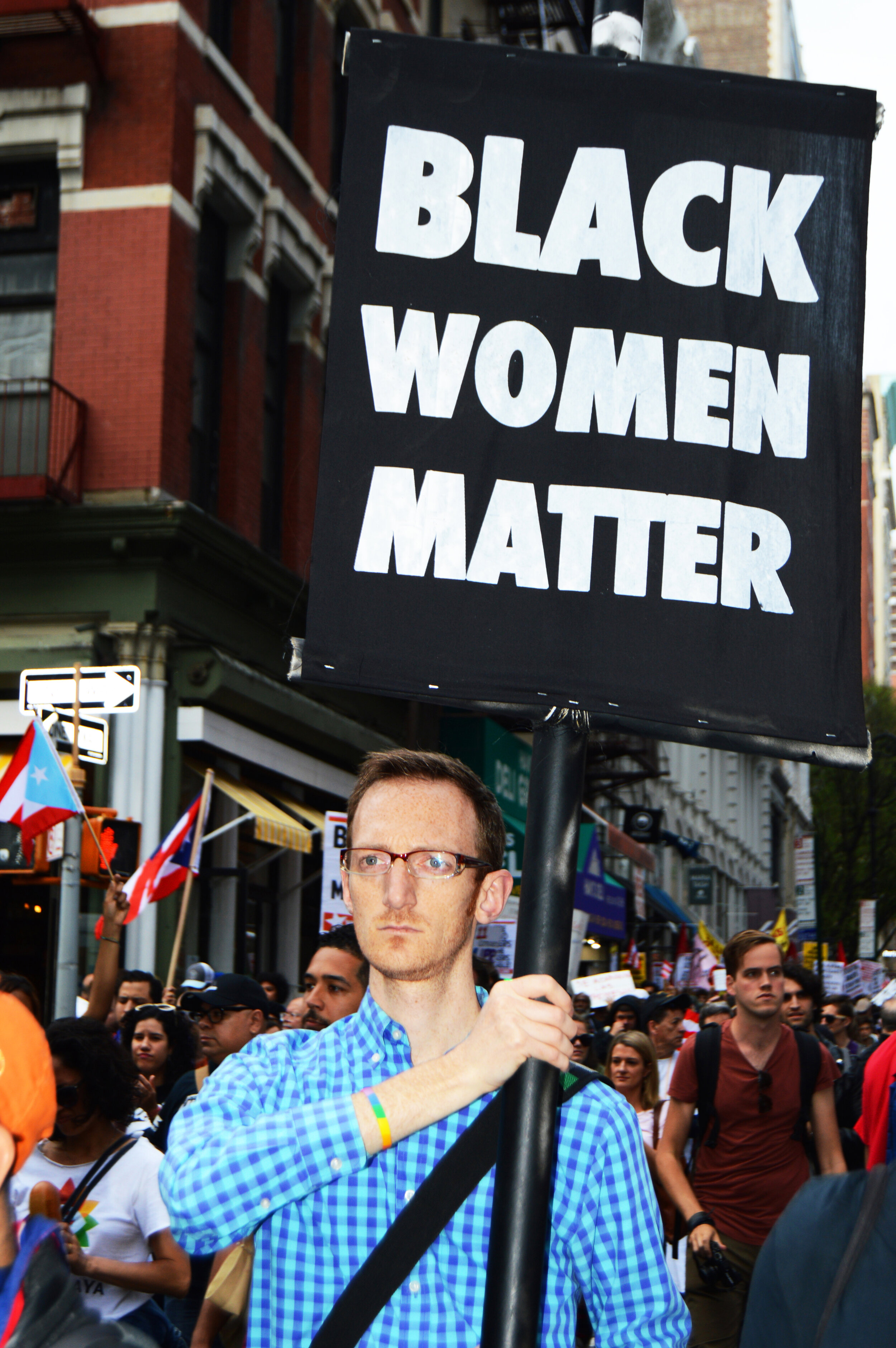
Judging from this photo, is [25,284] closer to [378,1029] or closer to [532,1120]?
[378,1029]

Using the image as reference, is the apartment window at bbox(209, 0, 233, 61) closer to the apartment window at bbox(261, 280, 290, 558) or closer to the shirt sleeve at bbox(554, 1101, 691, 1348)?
the apartment window at bbox(261, 280, 290, 558)

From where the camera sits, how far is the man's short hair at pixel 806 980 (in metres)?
9.75

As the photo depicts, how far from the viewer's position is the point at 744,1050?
670cm

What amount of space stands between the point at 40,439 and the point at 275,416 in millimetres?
4641

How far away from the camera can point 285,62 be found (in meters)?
20.9

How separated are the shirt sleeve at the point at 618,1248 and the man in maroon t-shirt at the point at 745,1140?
3.94 m

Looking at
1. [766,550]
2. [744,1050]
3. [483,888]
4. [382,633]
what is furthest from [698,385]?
[744,1050]

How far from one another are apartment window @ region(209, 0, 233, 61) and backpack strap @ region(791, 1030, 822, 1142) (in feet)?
49.8

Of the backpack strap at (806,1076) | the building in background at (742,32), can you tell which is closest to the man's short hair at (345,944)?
the backpack strap at (806,1076)

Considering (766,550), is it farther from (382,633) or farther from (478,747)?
(478,747)

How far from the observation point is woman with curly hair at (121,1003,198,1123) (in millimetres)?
7375

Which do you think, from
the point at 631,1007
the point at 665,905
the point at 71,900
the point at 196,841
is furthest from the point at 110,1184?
the point at 665,905

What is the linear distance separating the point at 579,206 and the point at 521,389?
336 mm

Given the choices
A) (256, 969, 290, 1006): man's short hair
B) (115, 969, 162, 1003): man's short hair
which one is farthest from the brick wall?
(115, 969, 162, 1003): man's short hair
